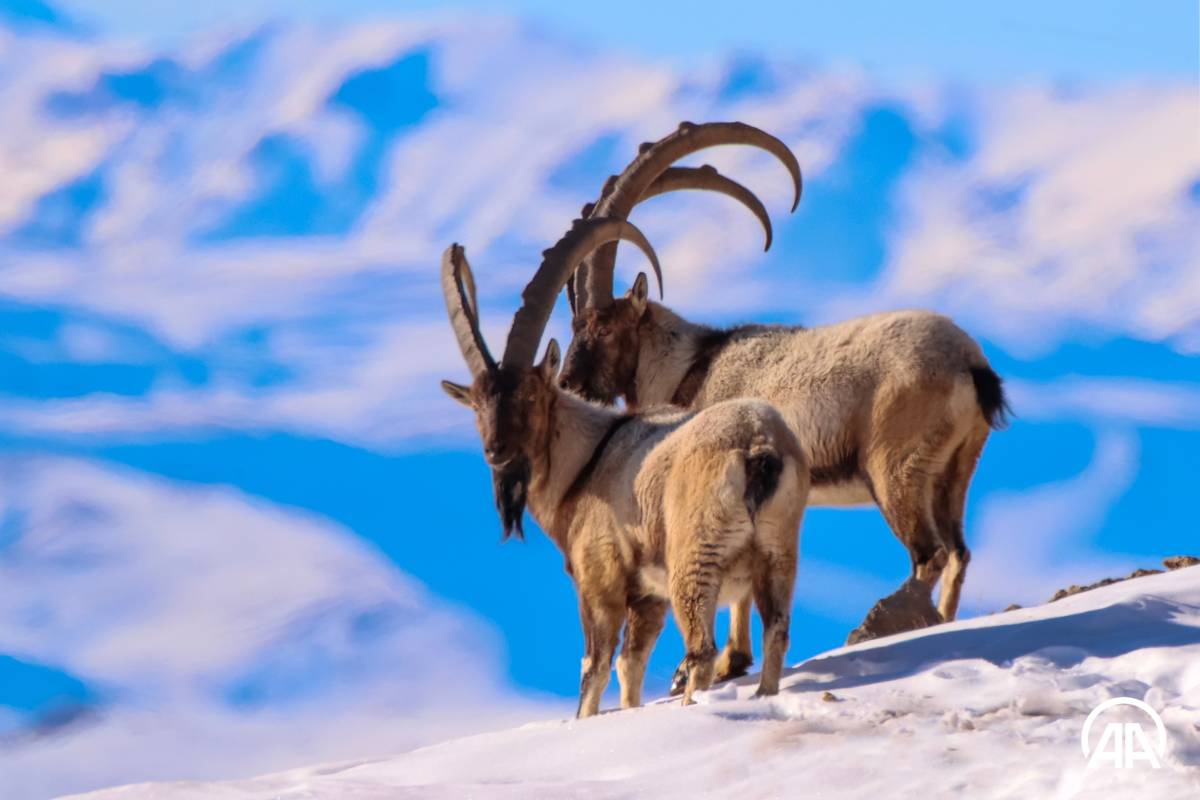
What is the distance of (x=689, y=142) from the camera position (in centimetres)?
1335

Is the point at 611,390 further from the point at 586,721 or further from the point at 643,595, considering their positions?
the point at 586,721

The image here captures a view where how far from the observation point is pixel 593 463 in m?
10.5

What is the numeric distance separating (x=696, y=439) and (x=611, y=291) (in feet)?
13.8

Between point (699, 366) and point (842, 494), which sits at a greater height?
point (699, 366)

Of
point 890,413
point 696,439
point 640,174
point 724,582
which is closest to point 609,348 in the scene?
point 640,174

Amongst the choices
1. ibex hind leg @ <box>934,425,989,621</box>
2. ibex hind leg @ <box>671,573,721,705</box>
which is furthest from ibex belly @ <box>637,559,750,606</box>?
ibex hind leg @ <box>934,425,989,621</box>

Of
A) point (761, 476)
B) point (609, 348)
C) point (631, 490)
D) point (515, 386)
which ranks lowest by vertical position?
point (761, 476)

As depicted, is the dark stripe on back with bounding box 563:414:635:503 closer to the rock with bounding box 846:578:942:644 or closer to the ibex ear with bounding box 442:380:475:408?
the ibex ear with bounding box 442:380:475:408

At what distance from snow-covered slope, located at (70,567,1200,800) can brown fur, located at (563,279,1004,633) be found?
1671mm

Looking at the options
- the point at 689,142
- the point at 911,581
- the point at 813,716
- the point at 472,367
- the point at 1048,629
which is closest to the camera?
the point at 813,716

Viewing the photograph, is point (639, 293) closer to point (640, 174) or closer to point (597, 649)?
point (640, 174)

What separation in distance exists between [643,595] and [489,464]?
132cm

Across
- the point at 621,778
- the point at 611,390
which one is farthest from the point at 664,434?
the point at 611,390

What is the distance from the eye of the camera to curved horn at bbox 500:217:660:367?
1055 centimetres
